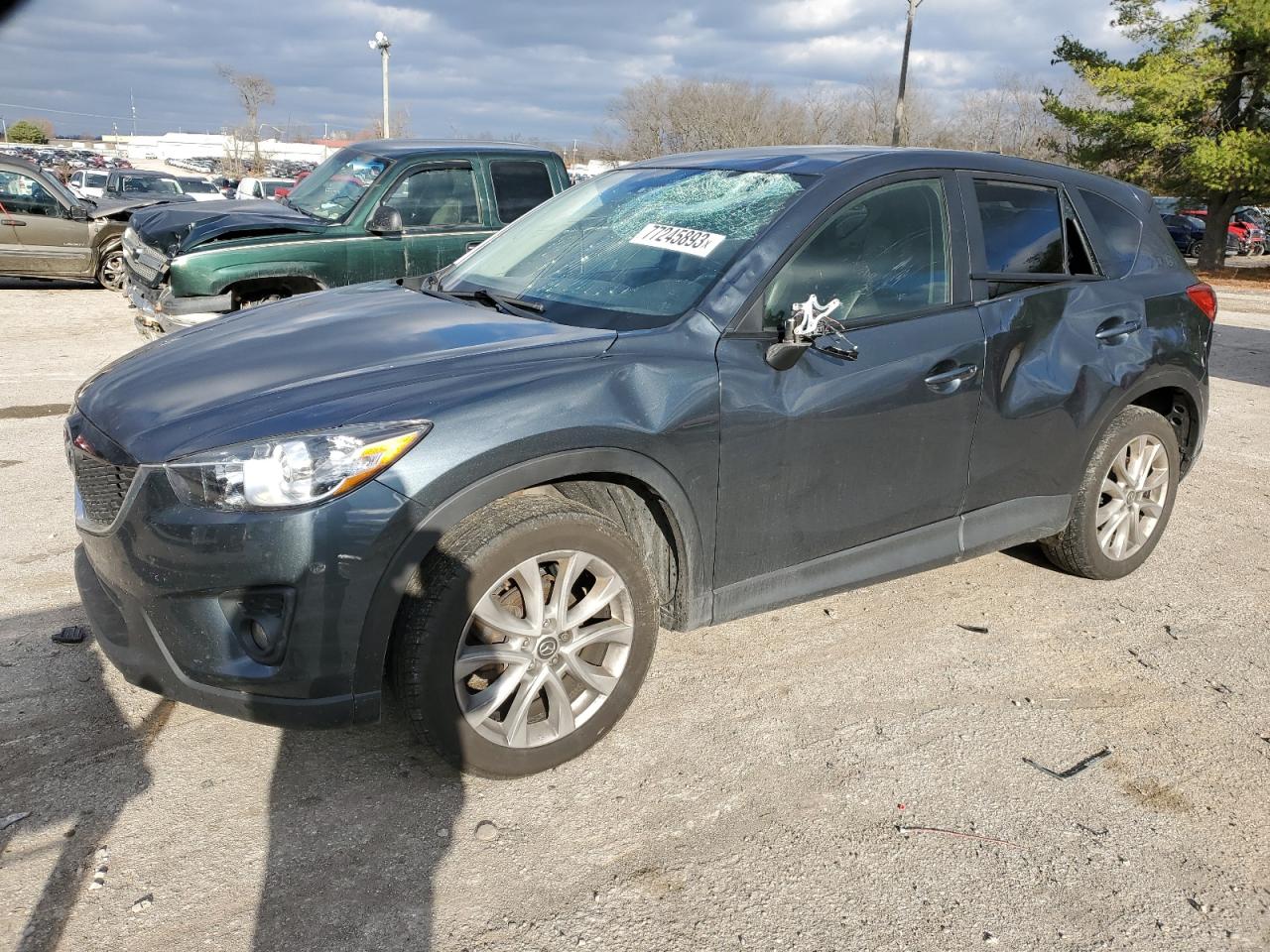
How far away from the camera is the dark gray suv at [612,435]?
8.82ft

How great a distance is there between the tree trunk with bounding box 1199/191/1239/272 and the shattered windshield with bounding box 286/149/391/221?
25.2m

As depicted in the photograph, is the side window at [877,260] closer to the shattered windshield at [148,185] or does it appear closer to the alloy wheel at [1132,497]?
the alloy wheel at [1132,497]

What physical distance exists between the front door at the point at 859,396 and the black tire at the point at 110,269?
14.0 m

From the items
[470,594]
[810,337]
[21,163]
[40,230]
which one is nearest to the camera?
[470,594]

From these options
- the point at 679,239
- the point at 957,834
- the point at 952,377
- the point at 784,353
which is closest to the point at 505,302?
the point at 679,239

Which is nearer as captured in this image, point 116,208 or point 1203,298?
point 1203,298

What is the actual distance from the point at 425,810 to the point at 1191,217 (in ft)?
124

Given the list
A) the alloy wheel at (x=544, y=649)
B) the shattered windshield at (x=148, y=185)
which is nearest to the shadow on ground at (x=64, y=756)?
the alloy wheel at (x=544, y=649)

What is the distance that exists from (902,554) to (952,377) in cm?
67

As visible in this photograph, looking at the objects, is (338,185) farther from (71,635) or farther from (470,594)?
(470,594)

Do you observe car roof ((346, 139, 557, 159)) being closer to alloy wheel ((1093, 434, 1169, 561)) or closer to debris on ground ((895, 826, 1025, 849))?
alloy wheel ((1093, 434, 1169, 561))

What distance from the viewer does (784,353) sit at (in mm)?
3305

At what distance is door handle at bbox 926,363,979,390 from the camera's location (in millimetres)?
3695

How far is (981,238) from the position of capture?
3977 millimetres
